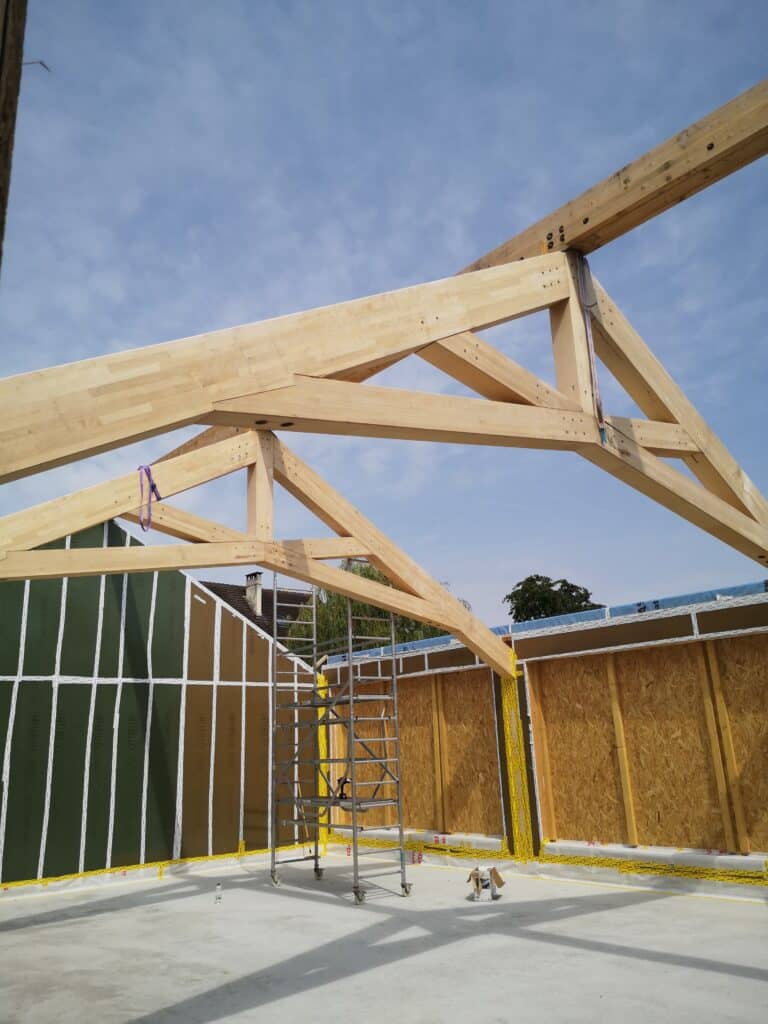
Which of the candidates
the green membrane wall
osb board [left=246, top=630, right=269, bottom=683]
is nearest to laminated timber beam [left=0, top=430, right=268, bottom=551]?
the green membrane wall

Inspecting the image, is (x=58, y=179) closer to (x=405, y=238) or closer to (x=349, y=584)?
(x=405, y=238)

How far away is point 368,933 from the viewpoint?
22.3ft

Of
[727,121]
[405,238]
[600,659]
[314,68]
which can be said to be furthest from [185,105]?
[600,659]

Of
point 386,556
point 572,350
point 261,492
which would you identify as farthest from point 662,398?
point 386,556

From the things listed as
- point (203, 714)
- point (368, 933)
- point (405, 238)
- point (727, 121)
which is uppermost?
point (405, 238)

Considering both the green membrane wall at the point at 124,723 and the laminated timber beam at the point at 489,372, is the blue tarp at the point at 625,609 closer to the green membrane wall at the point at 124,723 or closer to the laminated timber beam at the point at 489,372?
the green membrane wall at the point at 124,723

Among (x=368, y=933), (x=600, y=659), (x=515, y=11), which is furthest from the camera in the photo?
(x=600, y=659)

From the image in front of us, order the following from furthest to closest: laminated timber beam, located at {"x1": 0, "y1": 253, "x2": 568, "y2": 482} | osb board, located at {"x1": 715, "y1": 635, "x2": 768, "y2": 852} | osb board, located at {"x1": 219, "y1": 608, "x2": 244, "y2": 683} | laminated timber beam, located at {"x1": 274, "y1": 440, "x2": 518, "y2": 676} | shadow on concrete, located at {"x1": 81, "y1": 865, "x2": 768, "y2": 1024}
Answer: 1. osb board, located at {"x1": 219, "y1": 608, "x2": 244, "y2": 683}
2. osb board, located at {"x1": 715, "y1": 635, "x2": 768, "y2": 852}
3. laminated timber beam, located at {"x1": 274, "y1": 440, "x2": 518, "y2": 676}
4. shadow on concrete, located at {"x1": 81, "y1": 865, "x2": 768, "y2": 1024}
5. laminated timber beam, located at {"x1": 0, "y1": 253, "x2": 568, "y2": 482}

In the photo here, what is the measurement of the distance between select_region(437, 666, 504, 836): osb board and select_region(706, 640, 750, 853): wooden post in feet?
10.9

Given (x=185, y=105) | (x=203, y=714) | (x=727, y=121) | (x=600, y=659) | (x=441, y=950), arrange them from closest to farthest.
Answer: (x=727, y=121) < (x=185, y=105) < (x=441, y=950) < (x=600, y=659) < (x=203, y=714)

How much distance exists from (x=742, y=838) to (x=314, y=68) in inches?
337

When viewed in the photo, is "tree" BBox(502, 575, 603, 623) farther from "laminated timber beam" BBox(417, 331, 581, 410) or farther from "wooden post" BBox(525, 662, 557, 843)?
"laminated timber beam" BBox(417, 331, 581, 410)

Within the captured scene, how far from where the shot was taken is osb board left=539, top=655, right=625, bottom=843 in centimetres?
959

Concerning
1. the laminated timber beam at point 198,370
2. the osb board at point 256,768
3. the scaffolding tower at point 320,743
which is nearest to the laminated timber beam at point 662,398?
the laminated timber beam at point 198,370
